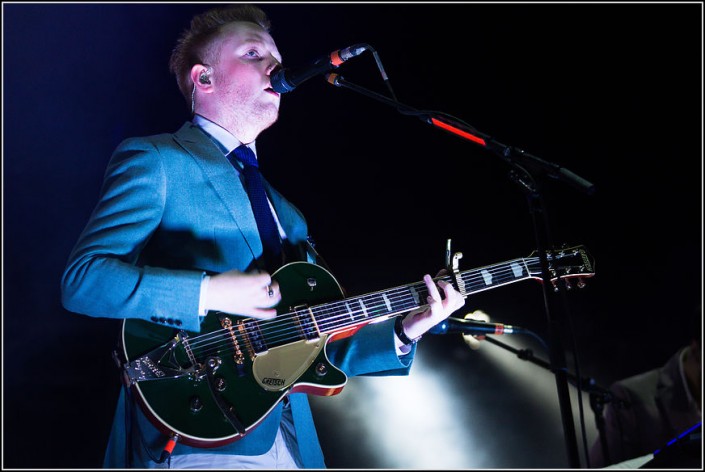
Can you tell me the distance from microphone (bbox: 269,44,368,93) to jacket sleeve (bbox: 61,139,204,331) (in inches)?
28.8

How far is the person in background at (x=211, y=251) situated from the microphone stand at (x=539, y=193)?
1.50ft

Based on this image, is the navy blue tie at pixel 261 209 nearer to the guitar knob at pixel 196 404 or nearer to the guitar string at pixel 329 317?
the guitar string at pixel 329 317

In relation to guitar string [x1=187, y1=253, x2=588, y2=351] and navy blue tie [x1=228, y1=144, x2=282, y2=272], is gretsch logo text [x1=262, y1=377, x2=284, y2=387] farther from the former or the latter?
navy blue tie [x1=228, y1=144, x2=282, y2=272]

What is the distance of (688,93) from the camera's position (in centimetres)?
352

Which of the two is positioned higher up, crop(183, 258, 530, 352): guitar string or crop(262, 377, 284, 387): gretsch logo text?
crop(183, 258, 530, 352): guitar string

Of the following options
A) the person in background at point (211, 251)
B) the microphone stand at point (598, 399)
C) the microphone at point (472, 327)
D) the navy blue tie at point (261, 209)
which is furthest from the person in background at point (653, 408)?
the navy blue tie at point (261, 209)

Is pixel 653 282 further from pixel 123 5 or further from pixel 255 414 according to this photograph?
pixel 123 5

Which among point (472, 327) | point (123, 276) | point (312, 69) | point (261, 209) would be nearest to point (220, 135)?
point (261, 209)

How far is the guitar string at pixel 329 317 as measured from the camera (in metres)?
1.86

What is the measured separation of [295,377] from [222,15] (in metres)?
1.95

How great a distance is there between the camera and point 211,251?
203 cm

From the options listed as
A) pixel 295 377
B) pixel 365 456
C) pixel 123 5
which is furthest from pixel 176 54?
pixel 365 456

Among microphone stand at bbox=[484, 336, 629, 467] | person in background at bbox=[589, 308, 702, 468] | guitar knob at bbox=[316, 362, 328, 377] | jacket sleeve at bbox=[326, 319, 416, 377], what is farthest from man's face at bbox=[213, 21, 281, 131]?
person in background at bbox=[589, 308, 702, 468]

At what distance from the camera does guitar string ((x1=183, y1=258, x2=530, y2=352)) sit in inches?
73.2
